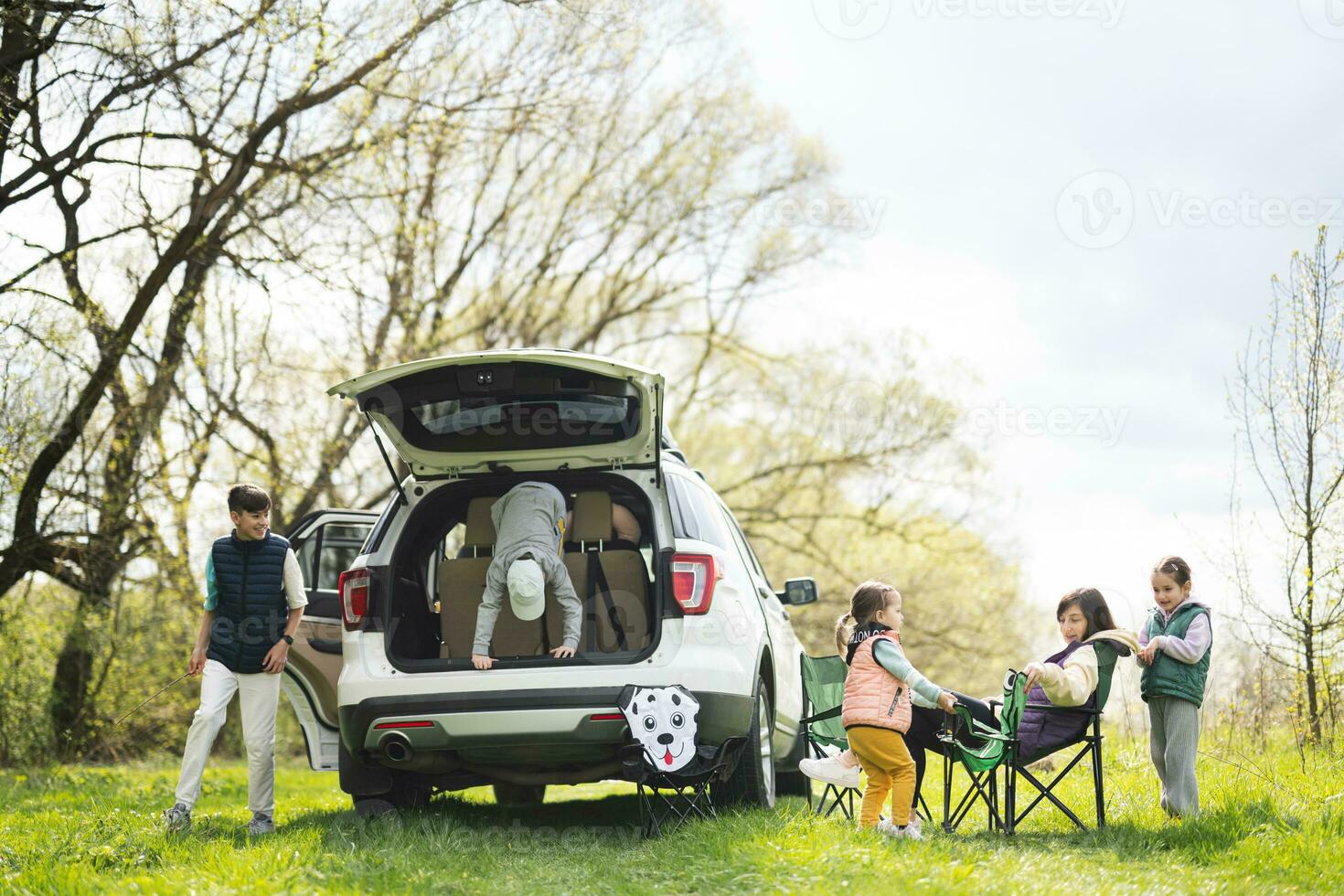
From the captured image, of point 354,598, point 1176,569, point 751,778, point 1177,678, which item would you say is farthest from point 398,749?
point 1176,569

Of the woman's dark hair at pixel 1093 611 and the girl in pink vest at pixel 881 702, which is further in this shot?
the woman's dark hair at pixel 1093 611

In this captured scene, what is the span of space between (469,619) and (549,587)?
21.8 inches

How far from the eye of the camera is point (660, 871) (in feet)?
15.1

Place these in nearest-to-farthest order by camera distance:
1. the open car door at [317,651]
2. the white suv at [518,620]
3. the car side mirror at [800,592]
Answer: the white suv at [518,620]
the open car door at [317,651]
the car side mirror at [800,592]

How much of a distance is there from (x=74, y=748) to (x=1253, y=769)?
11.4 metres

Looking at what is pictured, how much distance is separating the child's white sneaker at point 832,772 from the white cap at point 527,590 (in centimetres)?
155

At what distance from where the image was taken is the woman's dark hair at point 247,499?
6.34 meters

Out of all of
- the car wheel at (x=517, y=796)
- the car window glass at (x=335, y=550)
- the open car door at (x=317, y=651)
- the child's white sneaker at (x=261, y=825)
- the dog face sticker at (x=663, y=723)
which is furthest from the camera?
the car wheel at (x=517, y=796)

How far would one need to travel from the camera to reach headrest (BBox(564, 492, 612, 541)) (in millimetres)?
6172

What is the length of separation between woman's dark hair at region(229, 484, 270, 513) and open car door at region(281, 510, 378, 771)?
38 cm

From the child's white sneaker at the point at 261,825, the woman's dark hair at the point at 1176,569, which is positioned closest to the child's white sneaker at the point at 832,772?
the woman's dark hair at the point at 1176,569

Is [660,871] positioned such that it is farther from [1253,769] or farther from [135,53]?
[135,53]

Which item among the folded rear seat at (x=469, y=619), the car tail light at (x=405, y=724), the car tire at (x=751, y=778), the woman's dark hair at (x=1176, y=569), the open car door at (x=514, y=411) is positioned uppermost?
the open car door at (x=514, y=411)

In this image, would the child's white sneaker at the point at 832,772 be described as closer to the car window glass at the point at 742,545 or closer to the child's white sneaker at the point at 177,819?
the car window glass at the point at 742,545
